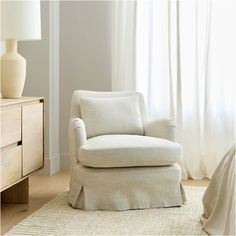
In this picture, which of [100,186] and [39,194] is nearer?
[100,186]

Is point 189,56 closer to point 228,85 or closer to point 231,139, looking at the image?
point 228,85

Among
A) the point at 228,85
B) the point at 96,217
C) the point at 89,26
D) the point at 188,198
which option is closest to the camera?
the point at 96,217

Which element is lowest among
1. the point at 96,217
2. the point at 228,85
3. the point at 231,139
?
the point at 96,217

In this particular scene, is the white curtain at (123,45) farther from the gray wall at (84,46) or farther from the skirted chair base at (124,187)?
the skirted chair base at (124,187)

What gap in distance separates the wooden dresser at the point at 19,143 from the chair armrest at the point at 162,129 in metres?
0.82

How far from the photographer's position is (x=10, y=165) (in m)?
3.51

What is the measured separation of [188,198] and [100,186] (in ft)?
2.46

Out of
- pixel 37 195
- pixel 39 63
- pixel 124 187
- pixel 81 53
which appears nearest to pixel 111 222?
pixel 124 187

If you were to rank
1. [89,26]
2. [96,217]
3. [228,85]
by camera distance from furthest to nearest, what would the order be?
1. [89,26]
2. [228,85]
3. [96,217]

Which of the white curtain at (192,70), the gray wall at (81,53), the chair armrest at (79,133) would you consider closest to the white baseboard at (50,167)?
the gray wall at (81,53)

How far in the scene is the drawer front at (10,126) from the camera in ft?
11.1

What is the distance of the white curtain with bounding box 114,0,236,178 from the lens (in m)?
4.79

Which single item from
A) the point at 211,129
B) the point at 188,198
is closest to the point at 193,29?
the point at 211,129

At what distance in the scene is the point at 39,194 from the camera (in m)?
4.24
